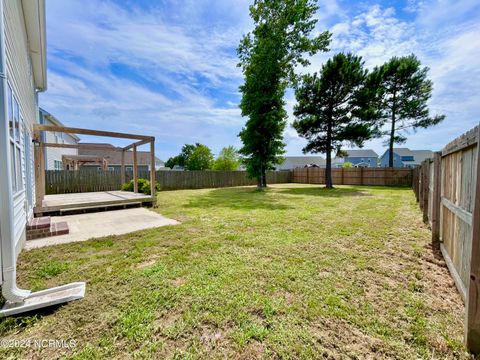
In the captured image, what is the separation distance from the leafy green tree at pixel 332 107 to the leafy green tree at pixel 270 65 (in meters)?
1.79

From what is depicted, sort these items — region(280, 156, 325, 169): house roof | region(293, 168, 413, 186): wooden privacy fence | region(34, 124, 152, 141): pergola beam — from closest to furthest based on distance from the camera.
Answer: region(34, 124, 152, 141): pergola beam → region(293, 168, 413, 186): wooden privacy fence → region(280, 156, 325, 169): house roof

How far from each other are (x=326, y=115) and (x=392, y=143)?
26.4ft

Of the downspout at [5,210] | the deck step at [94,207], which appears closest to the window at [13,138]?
the downspout at [5,210]

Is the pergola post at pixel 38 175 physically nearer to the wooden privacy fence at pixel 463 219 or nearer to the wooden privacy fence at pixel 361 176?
the wooden privacy fence at pixel 463 219

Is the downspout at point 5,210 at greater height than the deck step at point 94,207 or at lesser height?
greater

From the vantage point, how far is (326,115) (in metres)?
15.3

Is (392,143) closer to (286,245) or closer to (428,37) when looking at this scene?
(428,37)

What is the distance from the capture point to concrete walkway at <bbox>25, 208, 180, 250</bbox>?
3.91 meters

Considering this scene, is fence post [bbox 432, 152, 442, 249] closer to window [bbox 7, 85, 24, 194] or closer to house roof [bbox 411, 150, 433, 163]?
window [bbox 7, 85, 24, 194]

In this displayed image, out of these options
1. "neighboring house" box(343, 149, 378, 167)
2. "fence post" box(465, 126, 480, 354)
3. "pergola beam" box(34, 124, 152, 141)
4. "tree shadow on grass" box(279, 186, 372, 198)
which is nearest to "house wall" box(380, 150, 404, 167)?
"neighboring house" box(343, 149, 378, 167)

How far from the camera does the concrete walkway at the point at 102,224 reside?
3910 mm

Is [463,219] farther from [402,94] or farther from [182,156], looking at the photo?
[182,156]

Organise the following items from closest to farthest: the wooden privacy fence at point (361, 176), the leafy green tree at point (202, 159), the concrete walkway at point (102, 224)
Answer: the concrete walkway at point (102, 224) → the wooden privacy fence at point (361, 176) → the leafy green tree at point (202, 159)

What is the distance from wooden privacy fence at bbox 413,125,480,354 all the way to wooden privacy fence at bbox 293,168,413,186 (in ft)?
55.1
